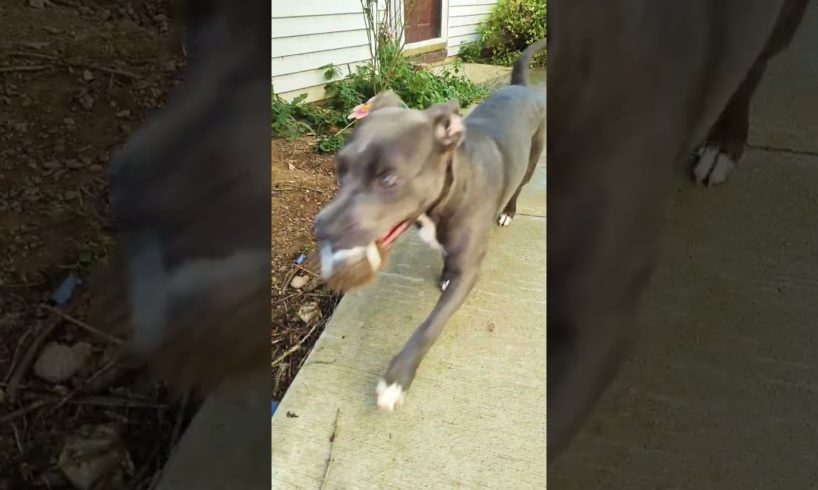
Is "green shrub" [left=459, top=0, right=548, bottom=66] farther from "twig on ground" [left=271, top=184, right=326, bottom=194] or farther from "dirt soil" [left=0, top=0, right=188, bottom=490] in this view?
"dirt soil" [left=0, top=0, right=188, bottom=490]

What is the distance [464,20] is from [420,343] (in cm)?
34

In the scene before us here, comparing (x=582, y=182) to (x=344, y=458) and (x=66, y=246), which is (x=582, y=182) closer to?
(x=344, y=458)

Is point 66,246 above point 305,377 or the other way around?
above

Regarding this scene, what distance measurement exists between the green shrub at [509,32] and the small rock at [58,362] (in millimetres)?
513

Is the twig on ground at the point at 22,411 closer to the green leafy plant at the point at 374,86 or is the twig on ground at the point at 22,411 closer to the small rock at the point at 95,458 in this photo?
the small rock at the point at 95,458

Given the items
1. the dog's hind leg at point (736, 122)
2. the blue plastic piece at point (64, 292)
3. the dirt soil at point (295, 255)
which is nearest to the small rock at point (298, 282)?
the dirt soil at point (295, 255)

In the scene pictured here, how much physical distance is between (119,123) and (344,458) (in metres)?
0.42

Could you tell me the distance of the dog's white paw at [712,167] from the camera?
577 mm

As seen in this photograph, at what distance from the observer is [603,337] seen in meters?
0.61

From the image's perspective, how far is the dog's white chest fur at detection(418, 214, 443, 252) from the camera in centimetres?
59

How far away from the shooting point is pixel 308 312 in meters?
0.61

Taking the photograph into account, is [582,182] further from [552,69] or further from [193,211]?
[193,211]

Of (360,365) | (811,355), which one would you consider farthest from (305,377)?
(811,355)

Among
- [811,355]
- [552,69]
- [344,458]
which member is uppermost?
[552,69]
